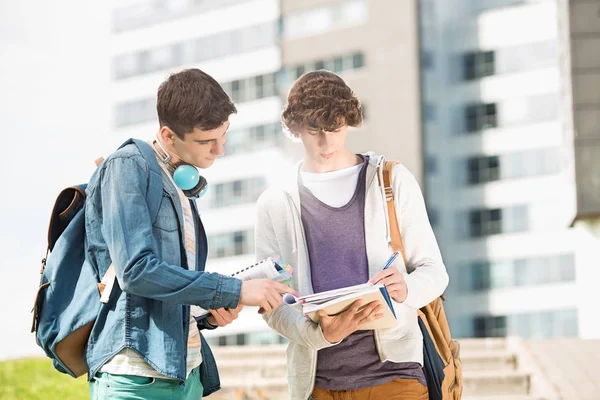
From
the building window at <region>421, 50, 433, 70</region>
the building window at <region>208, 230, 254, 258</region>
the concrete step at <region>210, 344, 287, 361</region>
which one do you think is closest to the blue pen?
the concrete step at <region>210, 344, 287, 361</region>

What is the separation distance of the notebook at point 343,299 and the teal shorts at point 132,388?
56 cm

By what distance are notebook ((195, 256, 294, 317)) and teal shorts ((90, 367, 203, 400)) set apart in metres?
0.41

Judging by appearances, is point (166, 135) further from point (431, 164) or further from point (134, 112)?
point (134, 112)

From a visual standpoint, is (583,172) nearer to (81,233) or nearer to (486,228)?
(81,233)

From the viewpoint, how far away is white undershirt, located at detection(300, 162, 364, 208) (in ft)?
12.9

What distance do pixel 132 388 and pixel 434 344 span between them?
1.31m

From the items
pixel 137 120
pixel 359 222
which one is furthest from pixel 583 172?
pixel 137 120

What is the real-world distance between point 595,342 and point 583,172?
2237 mm

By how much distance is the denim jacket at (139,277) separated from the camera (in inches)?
120

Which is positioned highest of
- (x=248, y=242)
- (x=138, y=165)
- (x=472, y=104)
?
(x=472, y=104)

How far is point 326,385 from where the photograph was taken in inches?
149

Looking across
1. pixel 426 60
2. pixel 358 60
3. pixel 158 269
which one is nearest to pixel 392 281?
pixel 158 269

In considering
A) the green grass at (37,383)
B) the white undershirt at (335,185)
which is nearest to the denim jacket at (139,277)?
the white undershirt at (335,185)

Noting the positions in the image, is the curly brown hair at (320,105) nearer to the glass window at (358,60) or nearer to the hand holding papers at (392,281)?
the hand holding papers at (392,281)
